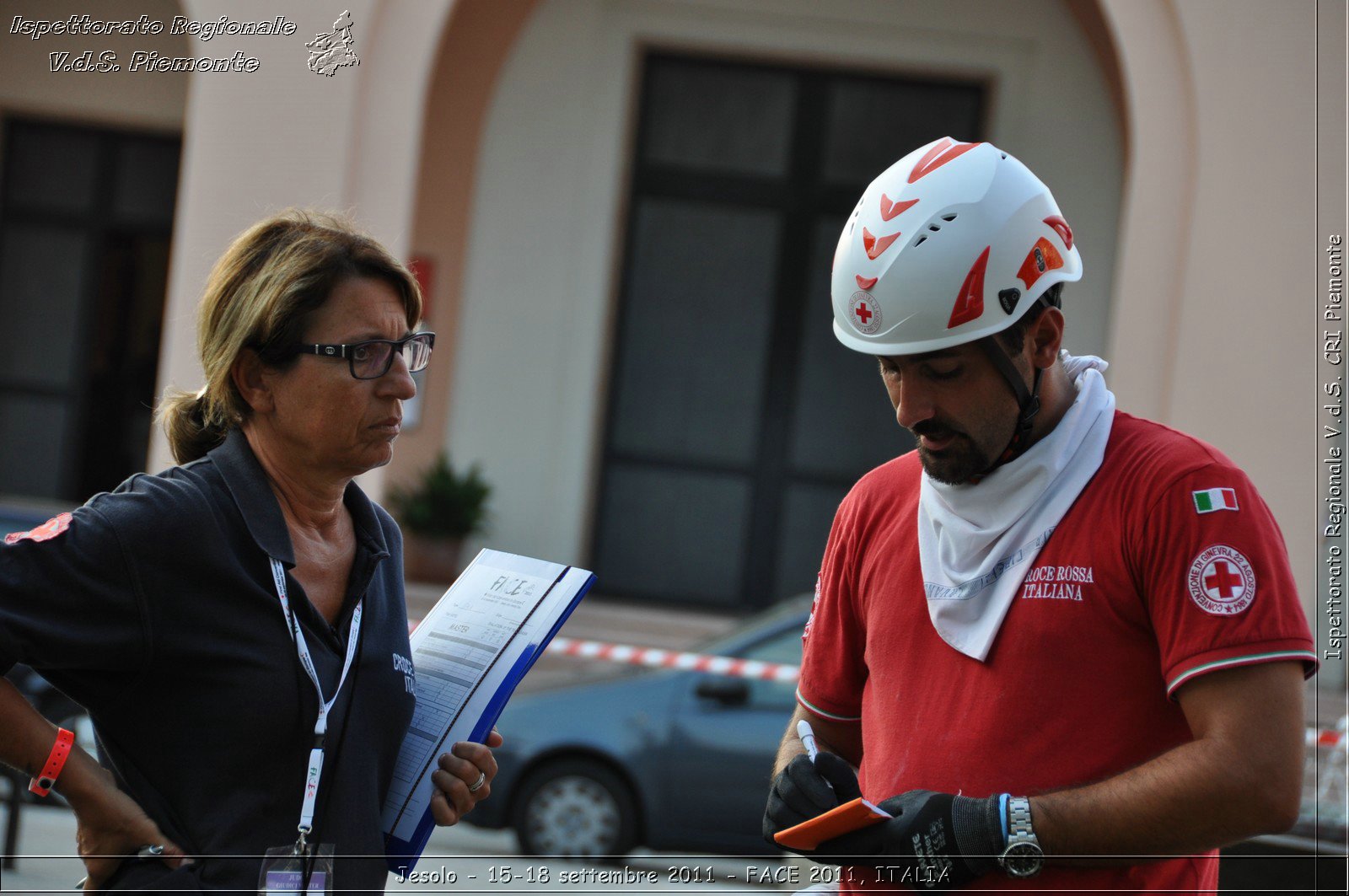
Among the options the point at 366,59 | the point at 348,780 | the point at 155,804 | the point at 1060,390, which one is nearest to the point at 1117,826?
the point at 1060,390

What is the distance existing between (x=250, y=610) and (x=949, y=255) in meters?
1.28

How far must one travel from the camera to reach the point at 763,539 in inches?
462

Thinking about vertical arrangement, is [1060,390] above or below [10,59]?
below

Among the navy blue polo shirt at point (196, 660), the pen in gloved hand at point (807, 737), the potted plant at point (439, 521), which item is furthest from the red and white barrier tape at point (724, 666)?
the navy blue polo shirt at point (196, 660)

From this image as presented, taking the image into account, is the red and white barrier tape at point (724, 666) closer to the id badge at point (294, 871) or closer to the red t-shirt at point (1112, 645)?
the id badge at point (294, 871)

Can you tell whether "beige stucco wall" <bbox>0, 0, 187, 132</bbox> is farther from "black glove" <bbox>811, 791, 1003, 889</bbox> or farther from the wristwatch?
the wristwatch

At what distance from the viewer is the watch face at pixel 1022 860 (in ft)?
6.42

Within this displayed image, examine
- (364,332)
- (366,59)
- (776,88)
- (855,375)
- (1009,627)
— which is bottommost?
(1009,627)

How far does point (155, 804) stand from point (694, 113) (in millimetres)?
10273

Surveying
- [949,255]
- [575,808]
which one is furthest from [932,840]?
[575,808]

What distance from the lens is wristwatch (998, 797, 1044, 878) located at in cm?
195

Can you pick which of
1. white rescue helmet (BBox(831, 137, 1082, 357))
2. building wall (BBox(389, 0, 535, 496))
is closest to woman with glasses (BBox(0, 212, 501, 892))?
white rescue helmet (BBox(831, 137, 1082, 357))

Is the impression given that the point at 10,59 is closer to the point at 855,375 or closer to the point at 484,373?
the point at 484,373

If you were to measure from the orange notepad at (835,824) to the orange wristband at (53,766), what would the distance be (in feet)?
3.65
